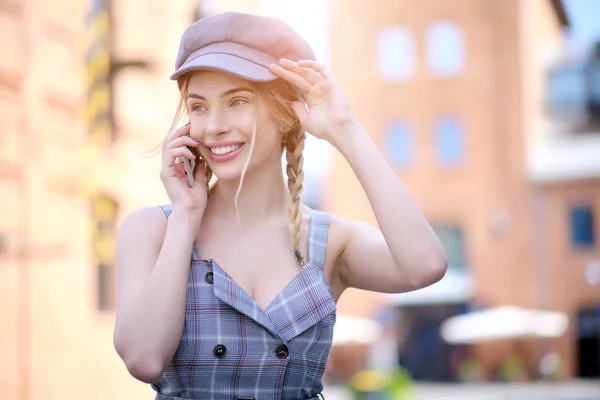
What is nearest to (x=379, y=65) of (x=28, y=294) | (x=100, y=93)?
(x=100, y=93)

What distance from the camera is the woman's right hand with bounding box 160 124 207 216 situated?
1.73 meters

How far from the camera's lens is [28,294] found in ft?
20.6

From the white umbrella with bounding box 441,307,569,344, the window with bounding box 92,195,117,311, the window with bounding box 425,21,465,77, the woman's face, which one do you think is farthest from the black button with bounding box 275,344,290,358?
the window with bounding box 425,21,465,77

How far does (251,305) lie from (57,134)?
5.32 meters

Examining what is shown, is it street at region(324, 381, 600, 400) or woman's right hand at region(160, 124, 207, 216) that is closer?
woman's right hand at region(160, 124, 207, 216)

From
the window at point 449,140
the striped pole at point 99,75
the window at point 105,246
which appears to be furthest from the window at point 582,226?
the striped pole at point 99,75

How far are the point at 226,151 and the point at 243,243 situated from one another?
200mm

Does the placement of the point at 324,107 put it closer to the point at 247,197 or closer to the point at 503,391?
the point at 247,197

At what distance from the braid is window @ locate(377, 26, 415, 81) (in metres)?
24.1

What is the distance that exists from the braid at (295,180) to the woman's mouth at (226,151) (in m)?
0.18

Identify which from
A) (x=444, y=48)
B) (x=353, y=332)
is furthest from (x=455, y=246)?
(x=444, y=48)

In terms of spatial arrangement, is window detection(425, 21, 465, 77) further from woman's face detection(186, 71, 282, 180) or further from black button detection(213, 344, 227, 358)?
black button detection(213, 344, 227, 358)

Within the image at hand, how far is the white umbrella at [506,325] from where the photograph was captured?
21.3m

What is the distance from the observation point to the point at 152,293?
63.2 inches
